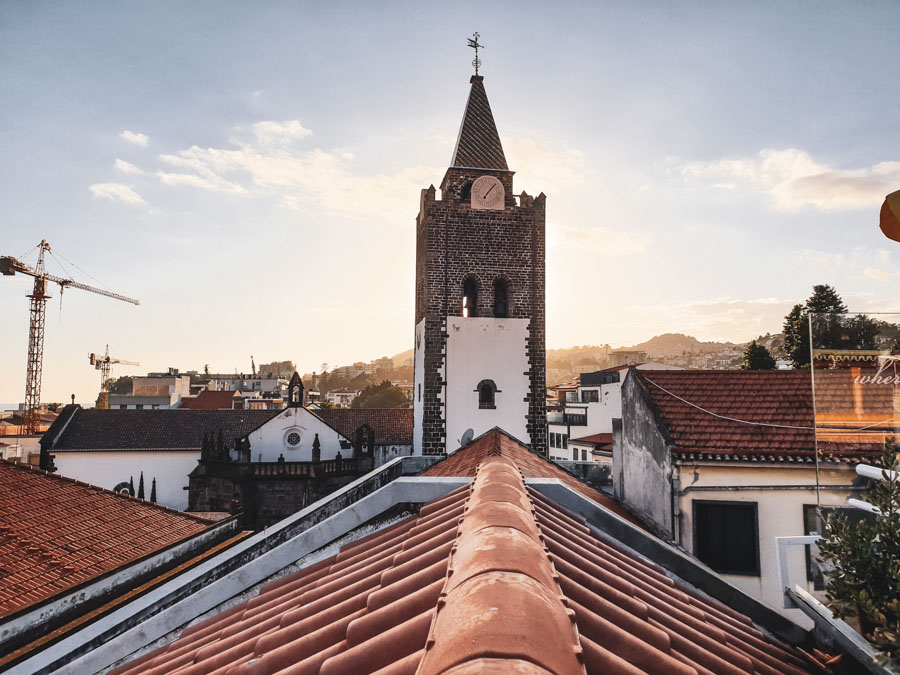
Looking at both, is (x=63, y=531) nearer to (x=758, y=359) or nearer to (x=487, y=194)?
(x=487, y=194)

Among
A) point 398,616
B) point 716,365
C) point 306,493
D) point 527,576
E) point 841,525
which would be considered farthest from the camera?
point 716,365

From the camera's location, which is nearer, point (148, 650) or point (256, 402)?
point (148, 650)

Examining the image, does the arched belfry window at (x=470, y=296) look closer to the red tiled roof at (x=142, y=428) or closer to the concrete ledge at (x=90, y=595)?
the concrete ledge at (x=90, y=595)

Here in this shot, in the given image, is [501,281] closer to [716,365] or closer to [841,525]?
[841,525]

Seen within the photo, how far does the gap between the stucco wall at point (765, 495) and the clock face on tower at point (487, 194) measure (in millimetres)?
11738

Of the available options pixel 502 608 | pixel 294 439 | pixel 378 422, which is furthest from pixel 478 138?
pixel 502 608

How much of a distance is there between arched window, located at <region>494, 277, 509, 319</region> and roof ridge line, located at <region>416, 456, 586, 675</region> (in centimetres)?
1652

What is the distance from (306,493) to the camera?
89.0 ft

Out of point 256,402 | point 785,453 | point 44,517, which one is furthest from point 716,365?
point 44,517

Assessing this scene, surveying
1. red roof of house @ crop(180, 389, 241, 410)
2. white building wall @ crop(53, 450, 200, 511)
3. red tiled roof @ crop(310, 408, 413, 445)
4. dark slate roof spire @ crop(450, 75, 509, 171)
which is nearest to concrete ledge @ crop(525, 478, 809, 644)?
dark slate roof spire @ crop(450, 75, 509, 171)

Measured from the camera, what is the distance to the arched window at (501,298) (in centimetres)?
1883

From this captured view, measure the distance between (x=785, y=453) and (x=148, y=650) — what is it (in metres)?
9.42

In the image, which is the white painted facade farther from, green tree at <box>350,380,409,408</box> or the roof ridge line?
green tree at <box>350,380,409,408</box>

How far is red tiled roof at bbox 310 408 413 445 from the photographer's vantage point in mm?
32188
